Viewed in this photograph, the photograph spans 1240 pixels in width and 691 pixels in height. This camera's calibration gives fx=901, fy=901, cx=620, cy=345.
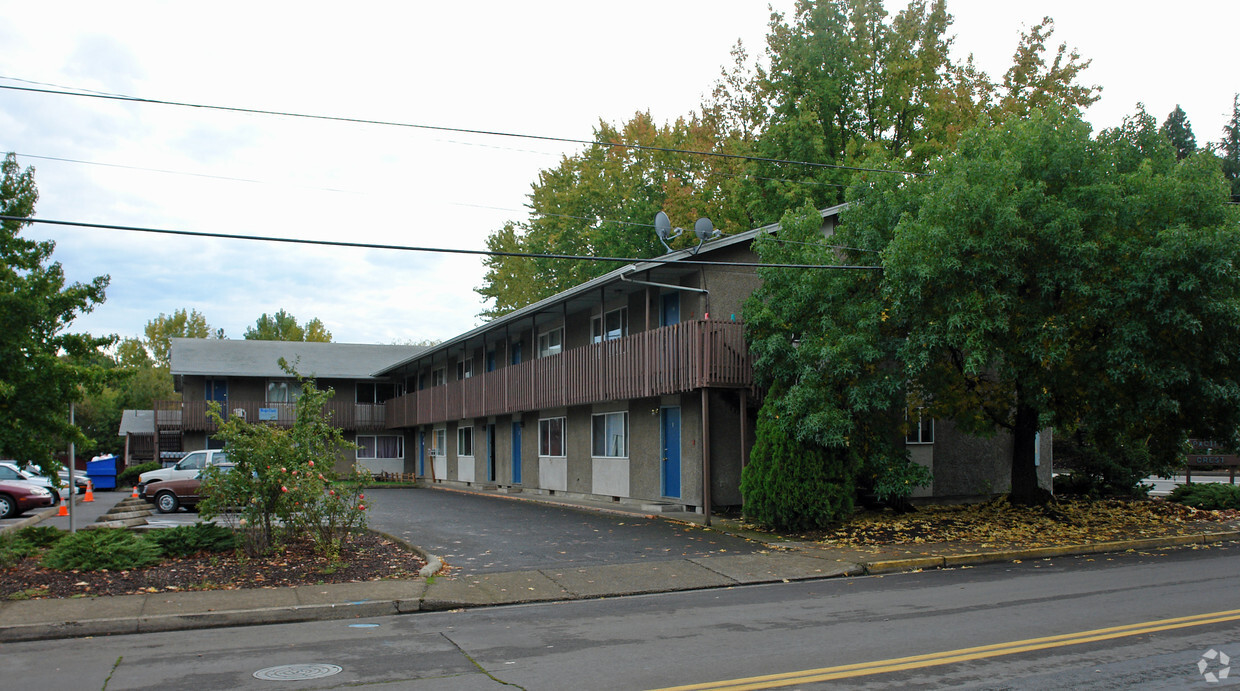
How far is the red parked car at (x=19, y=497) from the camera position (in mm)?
21766

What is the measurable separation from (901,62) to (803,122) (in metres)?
4.75

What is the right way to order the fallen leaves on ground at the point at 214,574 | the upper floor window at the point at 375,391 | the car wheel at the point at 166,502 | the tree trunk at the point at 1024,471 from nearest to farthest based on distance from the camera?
the fallen leaves on ground at the point at 214,574
the tree trunk at the point at 1024,471
the car wheel at the point at 166,502
the upper floor window at the point at 375,391

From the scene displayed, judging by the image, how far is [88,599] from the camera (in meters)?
10.3

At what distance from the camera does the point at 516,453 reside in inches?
1219

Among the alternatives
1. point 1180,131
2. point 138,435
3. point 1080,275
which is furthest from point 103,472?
point 1180,131

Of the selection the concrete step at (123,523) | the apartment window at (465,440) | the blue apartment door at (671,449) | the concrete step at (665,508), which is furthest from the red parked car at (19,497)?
the blue apartment door at (671,449)

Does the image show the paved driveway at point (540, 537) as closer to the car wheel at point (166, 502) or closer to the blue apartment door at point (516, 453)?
the car wheel at point (166, 502)

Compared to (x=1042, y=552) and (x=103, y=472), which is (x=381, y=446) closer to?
(x=103, y=472)

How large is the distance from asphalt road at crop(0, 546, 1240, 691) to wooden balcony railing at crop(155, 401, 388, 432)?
31.5 m

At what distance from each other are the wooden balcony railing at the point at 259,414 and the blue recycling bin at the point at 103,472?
5.01m

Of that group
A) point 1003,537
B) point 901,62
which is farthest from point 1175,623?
point 901,62

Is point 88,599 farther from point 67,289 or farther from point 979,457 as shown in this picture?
point 979,457

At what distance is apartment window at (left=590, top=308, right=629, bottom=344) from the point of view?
2417cm

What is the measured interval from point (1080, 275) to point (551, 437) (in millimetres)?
16867
